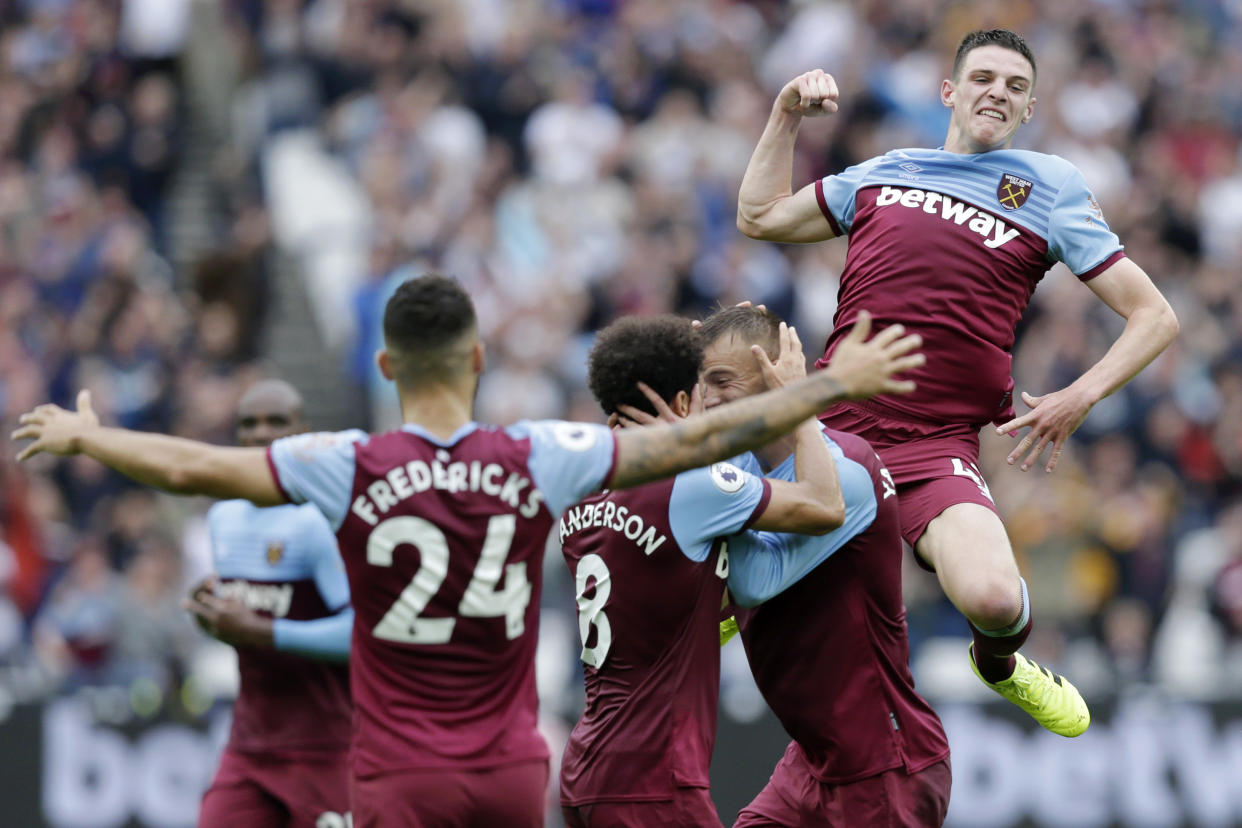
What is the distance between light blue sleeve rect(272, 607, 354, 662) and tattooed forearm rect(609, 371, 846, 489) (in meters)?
2.72

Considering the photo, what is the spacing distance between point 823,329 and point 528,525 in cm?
1045

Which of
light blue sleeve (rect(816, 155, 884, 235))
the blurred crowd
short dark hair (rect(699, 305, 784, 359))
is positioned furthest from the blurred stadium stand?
short dark hair (rect(699, 305, 784, 359))

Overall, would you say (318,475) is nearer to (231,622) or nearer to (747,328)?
(747,328)

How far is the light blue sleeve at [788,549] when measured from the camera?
5.96 metres

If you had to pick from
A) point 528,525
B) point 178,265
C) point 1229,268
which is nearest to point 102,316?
point 178,265

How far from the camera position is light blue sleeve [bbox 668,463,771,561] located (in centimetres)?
575

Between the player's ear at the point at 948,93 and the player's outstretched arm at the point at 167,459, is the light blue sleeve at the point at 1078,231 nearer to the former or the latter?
the player's ear at the point at 948,93

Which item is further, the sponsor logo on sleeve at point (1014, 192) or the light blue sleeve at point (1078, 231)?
the sponsor logo on sleeve at point (1014, 192)

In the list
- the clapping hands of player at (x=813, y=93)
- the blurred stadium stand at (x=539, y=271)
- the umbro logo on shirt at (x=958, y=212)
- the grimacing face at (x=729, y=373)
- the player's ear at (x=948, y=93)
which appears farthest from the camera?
the blurred stadium stand at (x=539, y=271)

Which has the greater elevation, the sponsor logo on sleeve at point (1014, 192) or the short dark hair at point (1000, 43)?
the short dark hair at point (1000, 43)

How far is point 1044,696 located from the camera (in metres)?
7.36

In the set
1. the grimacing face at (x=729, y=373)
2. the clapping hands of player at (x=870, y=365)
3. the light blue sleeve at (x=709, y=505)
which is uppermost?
the clapping hands of player at (x=870, y=365)

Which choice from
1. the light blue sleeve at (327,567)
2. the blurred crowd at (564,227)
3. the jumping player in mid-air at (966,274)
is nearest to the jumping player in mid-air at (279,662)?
the light blue sleeve at (327,567)

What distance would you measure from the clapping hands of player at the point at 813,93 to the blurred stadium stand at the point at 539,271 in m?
5.75
